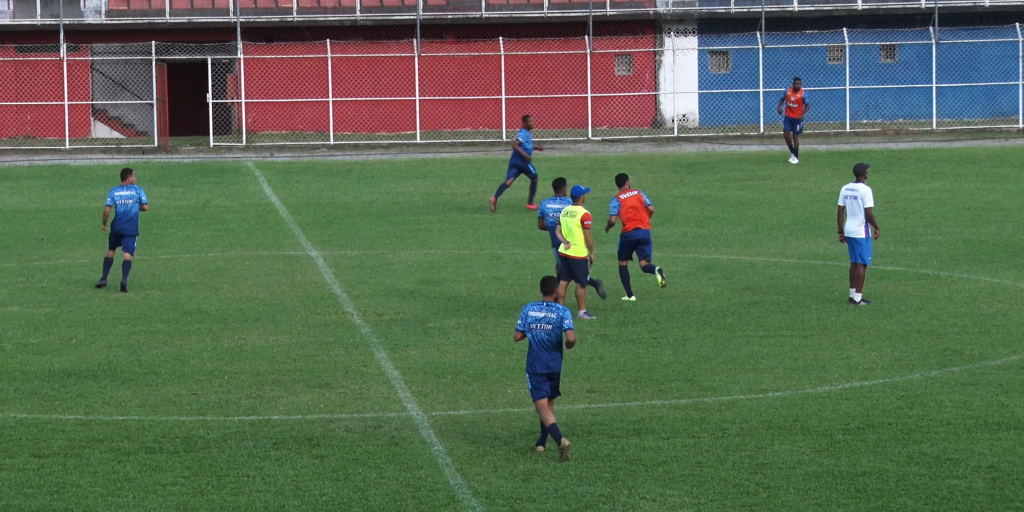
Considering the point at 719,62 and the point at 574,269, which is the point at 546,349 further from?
the point at 719,62

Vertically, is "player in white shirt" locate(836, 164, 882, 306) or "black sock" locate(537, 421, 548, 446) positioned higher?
"player in white shirt" locate(836, 164, 882, 306)

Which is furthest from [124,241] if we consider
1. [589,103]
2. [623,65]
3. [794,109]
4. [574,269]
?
[623,65]

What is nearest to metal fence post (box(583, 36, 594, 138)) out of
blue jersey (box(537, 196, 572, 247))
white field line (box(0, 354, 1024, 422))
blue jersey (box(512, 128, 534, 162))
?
blue jersey (box(512, 128, 534, 162))

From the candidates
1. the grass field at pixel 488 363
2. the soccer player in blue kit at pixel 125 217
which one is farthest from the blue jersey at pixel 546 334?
the soccer player in blue kit at pixel 125 217

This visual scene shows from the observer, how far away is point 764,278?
63.8 ft

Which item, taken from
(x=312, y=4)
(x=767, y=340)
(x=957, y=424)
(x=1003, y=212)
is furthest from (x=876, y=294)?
(x=312, y=4)

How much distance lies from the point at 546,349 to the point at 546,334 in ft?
0.41

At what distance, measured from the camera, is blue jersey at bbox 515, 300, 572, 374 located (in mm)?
10656

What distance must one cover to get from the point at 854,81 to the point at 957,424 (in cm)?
3073

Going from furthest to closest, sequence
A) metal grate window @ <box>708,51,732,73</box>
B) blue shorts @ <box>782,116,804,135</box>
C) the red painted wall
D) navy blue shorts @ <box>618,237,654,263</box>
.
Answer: metal grate window @ <box>708,51,732,73</box>, the red painted wall, blue shorts @ <box>782,116,804,135</box>, navy blue shorts @ <box>618,237,654,263</box>

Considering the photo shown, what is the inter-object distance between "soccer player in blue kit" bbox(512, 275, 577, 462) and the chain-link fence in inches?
1003

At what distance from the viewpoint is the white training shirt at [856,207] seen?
56.5ft

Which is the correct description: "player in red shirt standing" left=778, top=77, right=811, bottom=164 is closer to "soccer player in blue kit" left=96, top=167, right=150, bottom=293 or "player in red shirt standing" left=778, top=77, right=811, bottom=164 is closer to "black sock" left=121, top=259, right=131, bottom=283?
"soccer player in blue kit" left=96, top=167, right=150, bottom=293

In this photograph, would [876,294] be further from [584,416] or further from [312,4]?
[312,4]
